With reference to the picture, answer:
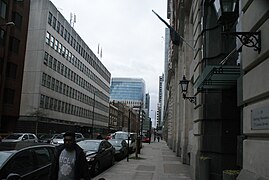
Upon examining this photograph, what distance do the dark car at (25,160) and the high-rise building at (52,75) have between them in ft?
151

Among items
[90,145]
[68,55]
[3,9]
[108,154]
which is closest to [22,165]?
[90,145]

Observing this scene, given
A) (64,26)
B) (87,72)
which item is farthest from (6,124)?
(87,72)

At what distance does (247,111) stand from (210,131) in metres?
4.75

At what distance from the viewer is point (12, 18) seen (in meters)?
46.1

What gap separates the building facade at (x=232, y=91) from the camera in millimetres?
5562

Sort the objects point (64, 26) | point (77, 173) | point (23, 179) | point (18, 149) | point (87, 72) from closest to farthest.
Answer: point (77, 173)
point (23, 179)
point (18, 149)
point (64, 26)
point (87, 72)

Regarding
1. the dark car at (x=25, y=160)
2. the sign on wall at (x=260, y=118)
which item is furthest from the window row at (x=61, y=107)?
the sign on wall at (x=260, y=118)

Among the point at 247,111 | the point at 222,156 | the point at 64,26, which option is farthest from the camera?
the point at 64,26

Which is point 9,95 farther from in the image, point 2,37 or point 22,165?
point 22,165

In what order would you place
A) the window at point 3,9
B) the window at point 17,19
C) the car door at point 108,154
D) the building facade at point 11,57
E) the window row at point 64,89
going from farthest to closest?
the window row at point 64,89 < the window at point 17,19 < the building facade at point 11,57 < the window at point 3,9 < the car door at point 108,154

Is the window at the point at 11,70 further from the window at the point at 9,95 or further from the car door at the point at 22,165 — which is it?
the car door at the point at 22,165

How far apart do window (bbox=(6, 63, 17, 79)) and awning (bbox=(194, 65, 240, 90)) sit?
39500 millimetres

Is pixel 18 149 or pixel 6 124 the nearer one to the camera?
pixel 18 149

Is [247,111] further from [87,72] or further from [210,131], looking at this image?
[87,72]
